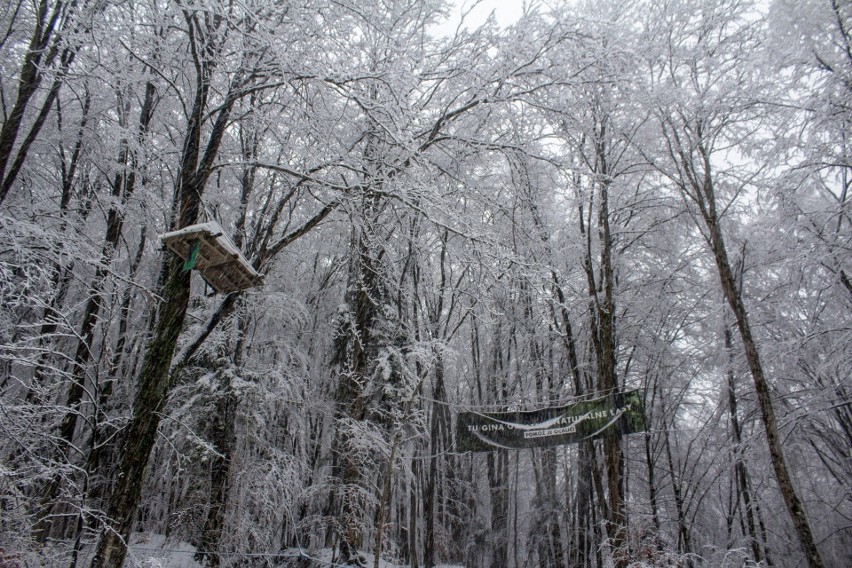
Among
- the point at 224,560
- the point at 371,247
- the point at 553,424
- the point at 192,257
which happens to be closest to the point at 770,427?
the point at 553,424

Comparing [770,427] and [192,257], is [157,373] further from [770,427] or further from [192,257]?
[770,427]

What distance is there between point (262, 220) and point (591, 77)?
5126 mm

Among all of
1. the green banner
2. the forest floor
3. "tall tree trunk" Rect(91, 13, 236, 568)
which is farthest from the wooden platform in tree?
the forest floor

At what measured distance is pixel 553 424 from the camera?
8.38m

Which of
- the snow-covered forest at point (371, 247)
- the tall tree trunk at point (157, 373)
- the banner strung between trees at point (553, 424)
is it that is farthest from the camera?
the banner strung between trees at point (553, 424)

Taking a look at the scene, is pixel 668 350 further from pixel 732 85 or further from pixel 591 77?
pixel 591 77

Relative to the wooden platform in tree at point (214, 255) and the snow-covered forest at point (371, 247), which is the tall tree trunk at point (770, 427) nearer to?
the snow-covered forest at point (371, 247)

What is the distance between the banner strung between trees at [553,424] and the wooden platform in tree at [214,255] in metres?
5.49

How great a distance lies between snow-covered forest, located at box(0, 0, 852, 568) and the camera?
15.1 ft

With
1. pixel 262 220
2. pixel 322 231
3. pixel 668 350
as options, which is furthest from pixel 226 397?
pixel 668 350

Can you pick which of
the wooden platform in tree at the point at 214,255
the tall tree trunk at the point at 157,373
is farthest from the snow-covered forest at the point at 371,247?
the wooden platform in tree at the point at 214,255

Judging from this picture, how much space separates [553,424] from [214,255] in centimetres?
646

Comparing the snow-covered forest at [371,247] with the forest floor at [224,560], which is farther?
the forest floor at [224,560]

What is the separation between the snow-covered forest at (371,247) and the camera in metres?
4.61
